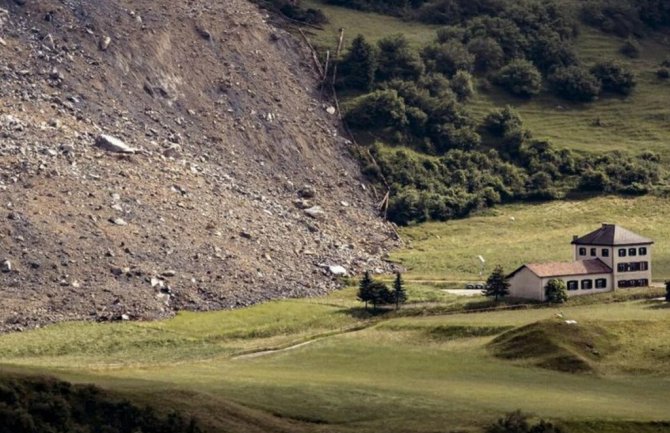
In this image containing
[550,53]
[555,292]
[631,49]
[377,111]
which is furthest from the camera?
[631,49]

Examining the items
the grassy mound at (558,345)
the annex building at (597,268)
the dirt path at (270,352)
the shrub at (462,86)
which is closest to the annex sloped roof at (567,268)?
the annex building at (597,268)

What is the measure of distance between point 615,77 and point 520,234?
1454 inches

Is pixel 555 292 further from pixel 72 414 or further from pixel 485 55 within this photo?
pixel 485 55

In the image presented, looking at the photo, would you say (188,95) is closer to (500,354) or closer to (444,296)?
(444,296)

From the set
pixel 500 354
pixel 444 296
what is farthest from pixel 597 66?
pixel 500 354

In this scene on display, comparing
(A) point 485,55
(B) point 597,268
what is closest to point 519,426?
(B) point 597,268

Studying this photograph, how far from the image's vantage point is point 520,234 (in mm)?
155750

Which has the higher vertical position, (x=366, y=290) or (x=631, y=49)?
(x=631, y=49)

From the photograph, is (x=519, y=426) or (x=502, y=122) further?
(x=502, y=122)

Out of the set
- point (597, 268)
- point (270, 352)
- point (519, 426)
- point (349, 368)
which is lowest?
point (519, 426)

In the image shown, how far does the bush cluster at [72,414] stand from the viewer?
86562 mm

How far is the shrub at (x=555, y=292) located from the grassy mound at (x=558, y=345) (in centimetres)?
1316

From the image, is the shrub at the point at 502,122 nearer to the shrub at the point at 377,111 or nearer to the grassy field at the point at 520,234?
the shrub at the point at 377,111

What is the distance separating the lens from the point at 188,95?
157 m
